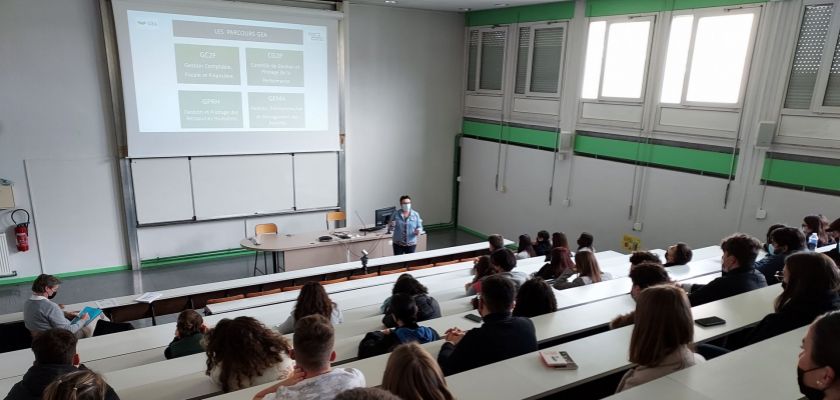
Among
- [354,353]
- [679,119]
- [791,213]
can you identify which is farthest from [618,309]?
[679,119]

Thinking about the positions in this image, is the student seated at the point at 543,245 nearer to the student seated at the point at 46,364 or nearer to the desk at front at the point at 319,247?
the desk at front at the point at 319,247

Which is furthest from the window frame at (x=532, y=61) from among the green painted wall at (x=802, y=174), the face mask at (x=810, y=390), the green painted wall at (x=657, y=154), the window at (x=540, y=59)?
the face mask at (x=810, y=390)

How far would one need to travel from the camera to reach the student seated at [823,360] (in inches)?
68.9

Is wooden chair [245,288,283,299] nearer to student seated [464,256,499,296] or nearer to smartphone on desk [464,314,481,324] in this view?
student seated [464,256,499,296]

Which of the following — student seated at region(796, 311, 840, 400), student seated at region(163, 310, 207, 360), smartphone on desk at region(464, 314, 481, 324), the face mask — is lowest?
student seated at region(163, 310, 207, 360)

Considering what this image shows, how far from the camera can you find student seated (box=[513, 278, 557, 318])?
326 centimetres

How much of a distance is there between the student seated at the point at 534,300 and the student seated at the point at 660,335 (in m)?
0.95

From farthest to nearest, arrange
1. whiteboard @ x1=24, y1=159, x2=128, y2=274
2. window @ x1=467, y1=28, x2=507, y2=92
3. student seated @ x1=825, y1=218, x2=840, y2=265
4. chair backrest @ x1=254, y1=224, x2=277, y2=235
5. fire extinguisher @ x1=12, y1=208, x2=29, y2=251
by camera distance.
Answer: window @ x1=467, y1=28, x2=507, y2=92 < chair backrest @ x1=254, y1=224, x2=277, y2=235 < whiteboard @ x1=24, y1=159, x2=128, y2=274 < fire extinguisher @ x1=12, y1=208, x2=29, y2=251 < student seated @ x1=825, y1=218, x2=840, y2=265

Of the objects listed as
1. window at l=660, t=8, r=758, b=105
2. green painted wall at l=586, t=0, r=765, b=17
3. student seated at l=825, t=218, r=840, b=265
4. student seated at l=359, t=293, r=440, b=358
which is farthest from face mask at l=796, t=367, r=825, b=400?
green painted wall at l=586, t=0, r=765, b=17

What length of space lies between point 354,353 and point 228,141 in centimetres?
578

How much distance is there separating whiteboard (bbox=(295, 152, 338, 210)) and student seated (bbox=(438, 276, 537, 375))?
639 cm

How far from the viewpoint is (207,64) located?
742 cm

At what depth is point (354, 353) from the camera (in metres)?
3.04

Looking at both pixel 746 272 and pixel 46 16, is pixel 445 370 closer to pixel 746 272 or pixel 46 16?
pixel 746 272
